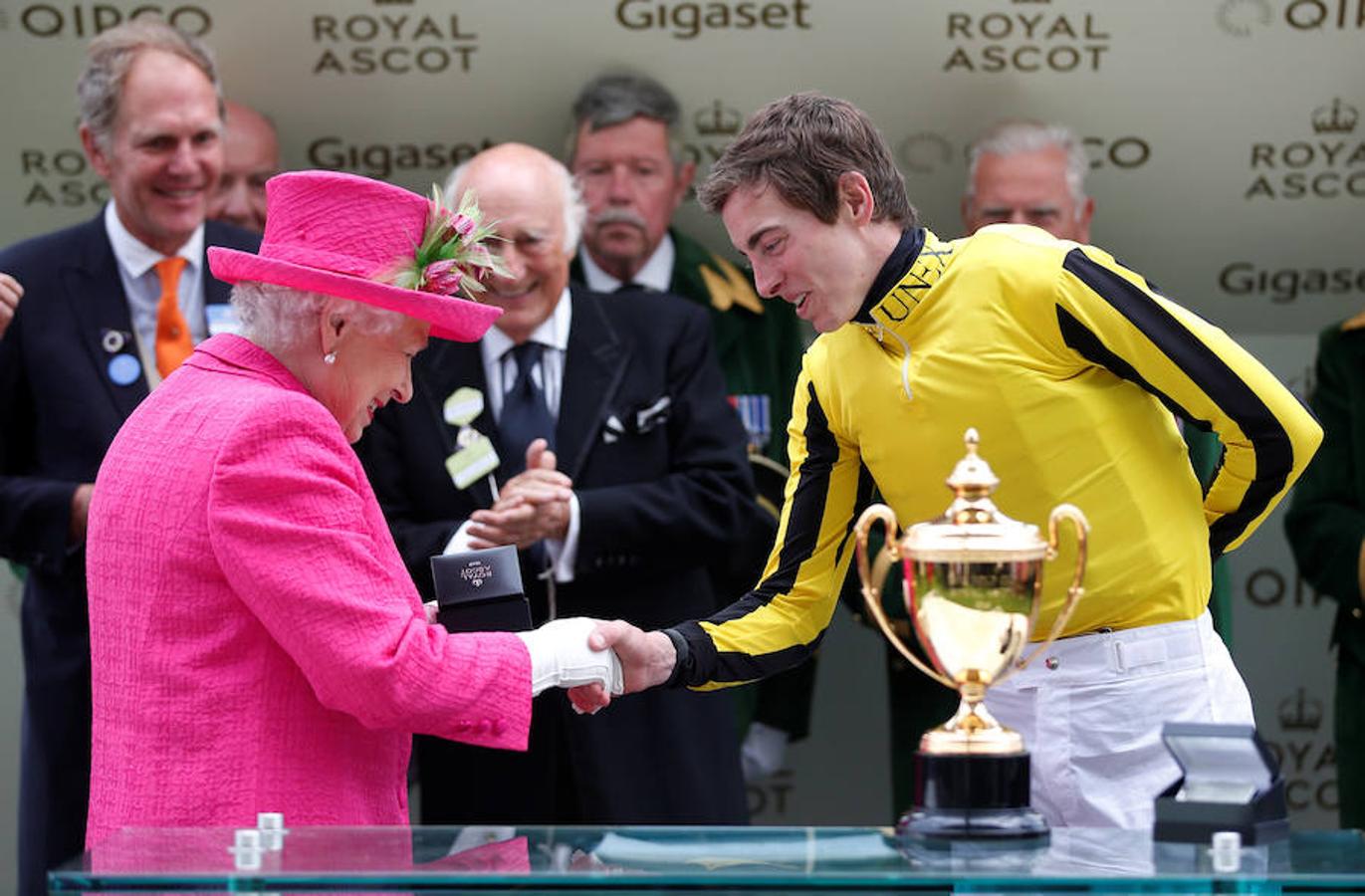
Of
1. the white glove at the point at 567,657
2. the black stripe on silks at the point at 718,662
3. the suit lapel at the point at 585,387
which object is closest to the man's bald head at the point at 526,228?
the suit lapel at the point at 585,387

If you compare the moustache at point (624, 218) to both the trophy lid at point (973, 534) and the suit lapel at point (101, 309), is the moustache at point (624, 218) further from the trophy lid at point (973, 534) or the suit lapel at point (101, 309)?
the trophy lid at point (973, 534)

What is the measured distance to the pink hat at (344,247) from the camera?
119 inches

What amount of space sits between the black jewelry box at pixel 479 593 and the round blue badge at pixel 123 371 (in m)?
1.45

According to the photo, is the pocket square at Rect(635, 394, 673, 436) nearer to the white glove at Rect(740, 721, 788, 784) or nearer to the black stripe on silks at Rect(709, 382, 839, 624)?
the black stripe on silks at Rect(709, 382, 839, 624)

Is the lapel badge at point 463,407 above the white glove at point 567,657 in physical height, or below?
above

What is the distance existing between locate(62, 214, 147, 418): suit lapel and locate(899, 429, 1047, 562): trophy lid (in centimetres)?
228

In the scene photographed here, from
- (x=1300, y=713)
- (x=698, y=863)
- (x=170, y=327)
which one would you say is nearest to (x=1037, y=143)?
(x=1300, y=713)

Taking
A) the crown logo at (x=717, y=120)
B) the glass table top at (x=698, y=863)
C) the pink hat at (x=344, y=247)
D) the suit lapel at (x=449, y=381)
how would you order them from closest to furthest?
the glass table top at (x=698, y=863) < the pink hat at (x=344, y=247) < the suit lapel at (x=449, y=381) < the crown logo at (x=717, y=120)

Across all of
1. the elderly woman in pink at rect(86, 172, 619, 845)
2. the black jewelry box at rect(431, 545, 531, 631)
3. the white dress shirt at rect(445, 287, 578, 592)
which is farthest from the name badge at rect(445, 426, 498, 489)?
the elderly woman in pink at rect(86, 172, 619, 845)

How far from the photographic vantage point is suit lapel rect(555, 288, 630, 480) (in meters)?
4.72

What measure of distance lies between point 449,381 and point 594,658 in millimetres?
1510

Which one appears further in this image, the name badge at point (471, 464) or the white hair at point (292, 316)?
the name badge at point (471, 464)

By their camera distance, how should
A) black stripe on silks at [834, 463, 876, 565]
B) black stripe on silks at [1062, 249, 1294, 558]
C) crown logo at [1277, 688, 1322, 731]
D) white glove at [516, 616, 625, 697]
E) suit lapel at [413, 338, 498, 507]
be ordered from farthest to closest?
crown logo at [1277, 688, 1322, 731]
suit lapel at [413, 338, 498, 507]
black stripe on silks at [834, 463, 876, 565]
black stripe on silks at [1062, 249, 1294, 558]
white glove at [516, 616, 625, 697]

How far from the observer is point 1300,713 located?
19.2 ft
